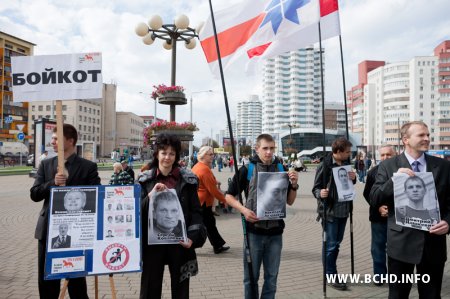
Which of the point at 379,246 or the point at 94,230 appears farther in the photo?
the point at 379,246

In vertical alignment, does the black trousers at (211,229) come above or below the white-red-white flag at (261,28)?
below

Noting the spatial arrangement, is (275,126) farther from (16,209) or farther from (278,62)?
(16,209)

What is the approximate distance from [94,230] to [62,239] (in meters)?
0.29

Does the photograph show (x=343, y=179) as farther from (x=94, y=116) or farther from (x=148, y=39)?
(x=94, y=116)

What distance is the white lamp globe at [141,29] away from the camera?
11.8 m

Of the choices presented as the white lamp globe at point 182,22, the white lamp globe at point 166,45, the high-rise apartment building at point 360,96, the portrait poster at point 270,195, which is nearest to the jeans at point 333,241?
the portrait poster at point 270,195

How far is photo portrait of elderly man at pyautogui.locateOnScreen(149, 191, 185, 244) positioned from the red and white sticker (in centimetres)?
29

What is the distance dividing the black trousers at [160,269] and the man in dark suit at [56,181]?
906 millimetres

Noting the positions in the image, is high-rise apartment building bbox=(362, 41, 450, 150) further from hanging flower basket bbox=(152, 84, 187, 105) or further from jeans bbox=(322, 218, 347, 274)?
jeans bbox=(322, 218, 347, 274)

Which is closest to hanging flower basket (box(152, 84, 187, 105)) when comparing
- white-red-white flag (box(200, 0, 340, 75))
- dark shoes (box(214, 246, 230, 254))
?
dark shoes (box(214, 246, 230, 254))

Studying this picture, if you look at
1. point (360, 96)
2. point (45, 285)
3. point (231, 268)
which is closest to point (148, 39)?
point (231, 268)

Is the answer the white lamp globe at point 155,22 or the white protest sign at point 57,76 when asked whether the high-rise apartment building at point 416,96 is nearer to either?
the white lamp globe at point 155,22

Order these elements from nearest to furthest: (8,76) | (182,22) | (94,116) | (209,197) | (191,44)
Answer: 1. (209,197)
2. (182,22)
3. (191,44)
4. (8,76)
5. (94,116)

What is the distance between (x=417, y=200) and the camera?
3182 millimetres
